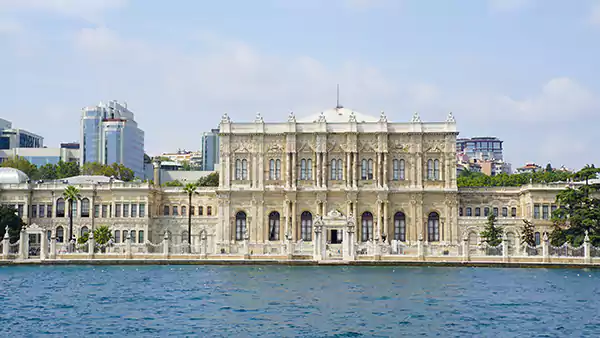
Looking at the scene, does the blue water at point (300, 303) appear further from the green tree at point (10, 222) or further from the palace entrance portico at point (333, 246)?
the green tree at point (10, 222)

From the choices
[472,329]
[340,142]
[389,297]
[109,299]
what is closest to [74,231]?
[340,142]

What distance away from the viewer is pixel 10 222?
66.3 metres

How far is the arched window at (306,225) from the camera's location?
71.1 metres

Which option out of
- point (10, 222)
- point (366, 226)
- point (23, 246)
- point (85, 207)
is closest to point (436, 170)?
point (366, 226)

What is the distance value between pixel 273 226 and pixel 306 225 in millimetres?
2722

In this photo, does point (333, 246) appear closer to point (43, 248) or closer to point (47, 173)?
point (43, 248)

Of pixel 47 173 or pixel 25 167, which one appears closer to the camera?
pixel 47 173

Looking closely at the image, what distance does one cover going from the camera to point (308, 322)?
102 feet

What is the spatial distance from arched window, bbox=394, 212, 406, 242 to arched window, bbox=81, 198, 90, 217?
2540 centimetres

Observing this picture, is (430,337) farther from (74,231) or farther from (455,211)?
(74,231)

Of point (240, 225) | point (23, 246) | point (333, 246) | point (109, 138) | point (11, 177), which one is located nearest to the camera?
point (23, 246)

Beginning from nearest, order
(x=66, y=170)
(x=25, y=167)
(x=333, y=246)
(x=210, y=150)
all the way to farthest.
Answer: (x=333, y=246), (x=25, y=167), (x=66, y=170), (x=210, y=150)

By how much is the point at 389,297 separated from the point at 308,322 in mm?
7553

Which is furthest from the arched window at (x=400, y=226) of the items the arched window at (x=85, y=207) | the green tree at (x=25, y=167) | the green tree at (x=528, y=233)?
the green tree at (x=25, y=167)
